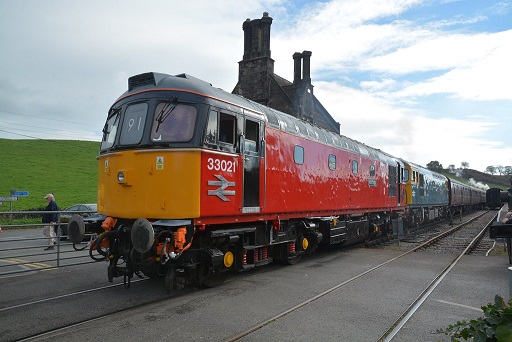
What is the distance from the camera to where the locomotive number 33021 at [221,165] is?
6.79 metres

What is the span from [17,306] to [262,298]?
395 centimetres

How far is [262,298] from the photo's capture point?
6.70m

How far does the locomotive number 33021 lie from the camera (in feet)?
22.3

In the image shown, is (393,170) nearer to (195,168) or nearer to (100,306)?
(195,168)

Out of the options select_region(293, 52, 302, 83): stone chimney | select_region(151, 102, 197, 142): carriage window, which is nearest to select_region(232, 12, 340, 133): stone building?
select_region(293, 52, 302, 83): stone chimney

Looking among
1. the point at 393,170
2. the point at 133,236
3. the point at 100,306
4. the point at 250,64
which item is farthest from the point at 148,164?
the point at 250,64

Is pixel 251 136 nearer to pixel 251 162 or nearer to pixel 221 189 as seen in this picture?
pixel 251 162

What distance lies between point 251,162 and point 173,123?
6.50ft

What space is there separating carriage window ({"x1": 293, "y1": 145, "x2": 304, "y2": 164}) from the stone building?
1592 cm

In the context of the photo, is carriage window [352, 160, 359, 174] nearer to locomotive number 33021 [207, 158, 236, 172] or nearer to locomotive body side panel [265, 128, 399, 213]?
locomotive body side panel [265, 128, 399, 213]

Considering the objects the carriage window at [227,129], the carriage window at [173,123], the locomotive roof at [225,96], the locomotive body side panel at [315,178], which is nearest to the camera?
the carriage window at [173,123]

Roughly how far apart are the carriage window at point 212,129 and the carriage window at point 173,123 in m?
0.29

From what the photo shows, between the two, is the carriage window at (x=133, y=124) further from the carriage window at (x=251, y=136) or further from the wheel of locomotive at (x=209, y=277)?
the wheel of locomotive at (x=209, y=277)

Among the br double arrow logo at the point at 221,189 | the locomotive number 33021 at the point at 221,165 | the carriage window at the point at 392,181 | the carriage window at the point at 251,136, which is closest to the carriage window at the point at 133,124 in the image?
the locomotive number 33021 at the point at 221,165
